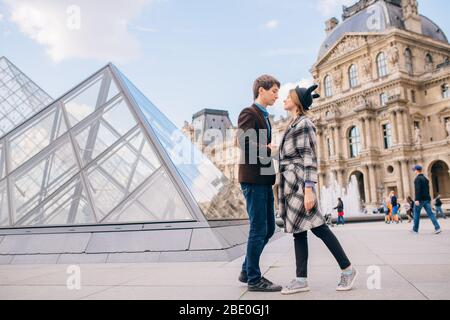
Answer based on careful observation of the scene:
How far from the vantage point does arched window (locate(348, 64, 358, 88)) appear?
43.6m

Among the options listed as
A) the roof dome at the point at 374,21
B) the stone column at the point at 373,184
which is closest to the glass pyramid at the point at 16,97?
the stone column at the point at 373,184

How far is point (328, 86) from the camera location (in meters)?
46.9

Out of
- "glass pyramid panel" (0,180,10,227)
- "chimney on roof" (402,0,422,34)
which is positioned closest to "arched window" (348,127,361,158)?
"chimney on roof" (402,0,422,34)

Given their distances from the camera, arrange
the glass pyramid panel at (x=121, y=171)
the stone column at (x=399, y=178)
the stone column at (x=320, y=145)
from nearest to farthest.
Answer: the glass pyramid panel at (x=121, y=171) → the stone column at (x=399, y=178) → the stone column at (x=320, y=145)

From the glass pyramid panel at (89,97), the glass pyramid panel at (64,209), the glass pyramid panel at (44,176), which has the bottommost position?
the glass pyramid panel at (64,209)

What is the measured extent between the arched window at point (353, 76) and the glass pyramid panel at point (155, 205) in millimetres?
41454

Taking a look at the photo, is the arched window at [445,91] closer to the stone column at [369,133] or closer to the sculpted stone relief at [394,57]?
the sculpted stone relief at [394,57]

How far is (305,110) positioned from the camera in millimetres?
3439

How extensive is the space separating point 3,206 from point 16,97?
17.1 meters

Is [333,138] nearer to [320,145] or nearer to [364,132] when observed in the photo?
[320,145]

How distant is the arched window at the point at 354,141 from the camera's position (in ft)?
140

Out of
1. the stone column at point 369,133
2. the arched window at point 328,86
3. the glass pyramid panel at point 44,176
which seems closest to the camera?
the glass pyramid panel at point 44,176

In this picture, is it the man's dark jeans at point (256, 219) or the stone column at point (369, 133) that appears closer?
the man's dark jeans at point (256, 219)
